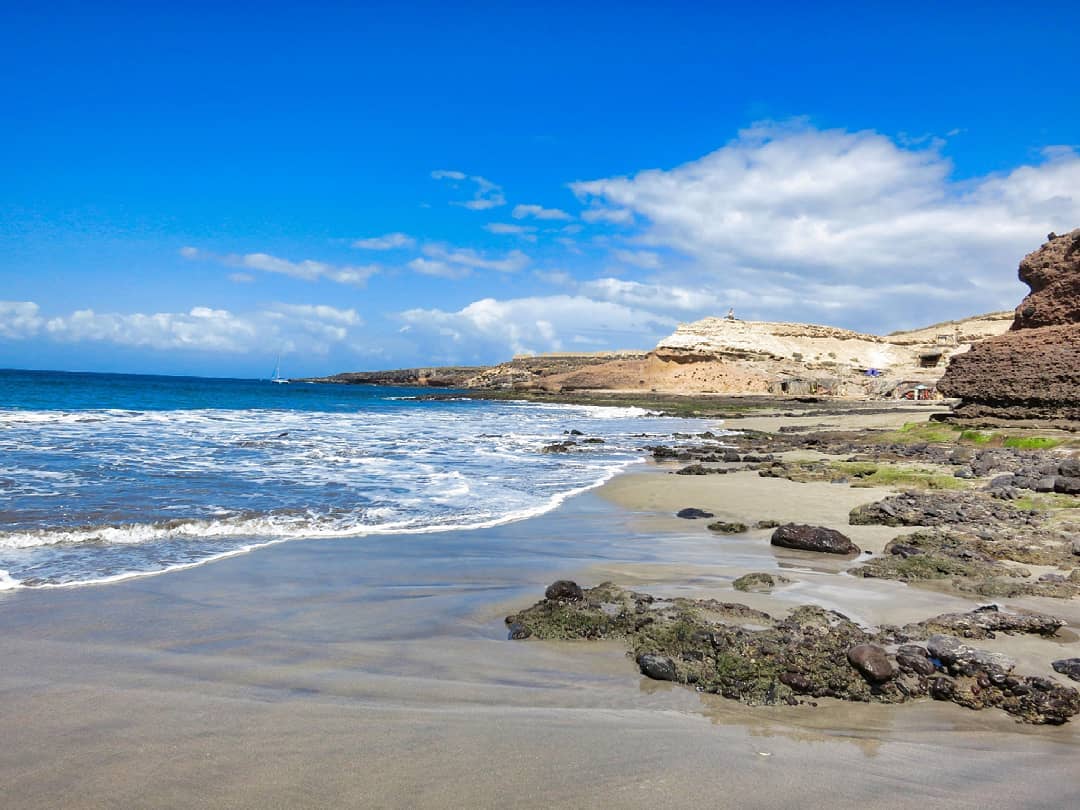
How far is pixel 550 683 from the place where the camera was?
3.95 metres

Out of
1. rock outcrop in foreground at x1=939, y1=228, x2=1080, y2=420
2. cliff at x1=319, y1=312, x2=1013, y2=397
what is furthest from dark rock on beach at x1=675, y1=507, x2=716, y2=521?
cliff at x1=319, y1=312, x2=1013, y2=397

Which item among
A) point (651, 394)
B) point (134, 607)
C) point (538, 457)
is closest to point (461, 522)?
point (134, 607)

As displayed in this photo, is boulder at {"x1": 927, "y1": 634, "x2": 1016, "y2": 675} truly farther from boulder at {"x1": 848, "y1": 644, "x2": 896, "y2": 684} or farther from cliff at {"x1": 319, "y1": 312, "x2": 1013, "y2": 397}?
cliff at {"x1": 319, "y1": 312, "x2": 1013, "y2": 397}

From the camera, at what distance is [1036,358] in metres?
17.7

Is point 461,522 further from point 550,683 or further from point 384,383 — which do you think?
point 384,383

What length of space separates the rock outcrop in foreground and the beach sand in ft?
49.3

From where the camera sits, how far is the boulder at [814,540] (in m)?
7.25

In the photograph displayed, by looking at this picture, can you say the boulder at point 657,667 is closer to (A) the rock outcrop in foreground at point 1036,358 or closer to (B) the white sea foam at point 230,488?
(B) the white sea foam at point 230,488

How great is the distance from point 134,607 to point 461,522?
4.52 m

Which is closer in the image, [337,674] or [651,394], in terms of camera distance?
[337,674]

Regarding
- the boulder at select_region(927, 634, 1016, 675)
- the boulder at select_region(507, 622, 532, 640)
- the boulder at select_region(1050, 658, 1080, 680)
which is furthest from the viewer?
the boulder at select_region(507, 622, 532, 640)

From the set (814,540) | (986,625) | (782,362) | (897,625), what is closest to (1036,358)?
(814,540)

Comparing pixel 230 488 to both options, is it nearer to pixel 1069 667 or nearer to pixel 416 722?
pixel 416 722

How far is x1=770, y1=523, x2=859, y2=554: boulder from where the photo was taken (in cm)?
725
